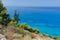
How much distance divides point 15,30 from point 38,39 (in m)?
0.89

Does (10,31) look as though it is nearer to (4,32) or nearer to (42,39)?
(4,32)

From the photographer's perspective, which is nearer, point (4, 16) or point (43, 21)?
point (4, 16)

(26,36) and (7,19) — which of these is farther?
(7,19)

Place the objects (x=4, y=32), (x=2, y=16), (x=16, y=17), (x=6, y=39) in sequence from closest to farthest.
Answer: (x=6, y=39) < (x=4, y=32) < (x=2, y=16) < (x=16, y=17)

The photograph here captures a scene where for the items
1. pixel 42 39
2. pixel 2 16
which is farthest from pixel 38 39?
pixel 2 16

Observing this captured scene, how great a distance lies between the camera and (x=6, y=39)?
7.10 metres

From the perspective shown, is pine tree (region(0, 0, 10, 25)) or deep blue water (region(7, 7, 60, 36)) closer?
pine tree (region(0, 0, 10, 25))

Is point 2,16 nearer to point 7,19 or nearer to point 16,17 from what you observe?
point 7,19

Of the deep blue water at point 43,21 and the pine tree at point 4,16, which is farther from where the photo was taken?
the deep blue water at point 43,21

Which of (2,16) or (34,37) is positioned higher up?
(2,16)

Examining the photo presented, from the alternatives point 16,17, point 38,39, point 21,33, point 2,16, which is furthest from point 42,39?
point 16,17

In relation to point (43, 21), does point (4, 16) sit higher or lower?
lower

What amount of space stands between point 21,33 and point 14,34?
13.1 inches

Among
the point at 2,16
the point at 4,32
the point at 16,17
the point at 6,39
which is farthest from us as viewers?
the point at 16,17
